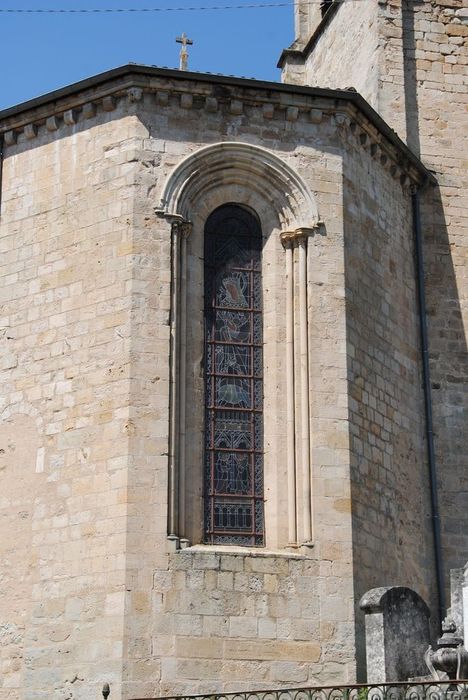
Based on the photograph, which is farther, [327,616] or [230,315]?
[230,315]

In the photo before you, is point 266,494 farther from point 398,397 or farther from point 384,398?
point 398,397

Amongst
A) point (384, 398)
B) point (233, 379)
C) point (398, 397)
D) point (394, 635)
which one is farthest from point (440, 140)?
point (394, 635)

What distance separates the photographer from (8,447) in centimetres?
1543

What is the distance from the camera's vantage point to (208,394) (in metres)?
A: 15.4

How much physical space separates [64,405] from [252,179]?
3.81m

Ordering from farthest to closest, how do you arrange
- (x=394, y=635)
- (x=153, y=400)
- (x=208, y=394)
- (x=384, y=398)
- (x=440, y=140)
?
(x=440, y=140) < (x=384, y=398) < (x=208, y=394) < (x=153, y=400) < (x=394, y=635)

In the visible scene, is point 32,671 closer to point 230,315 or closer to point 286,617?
point 286,617

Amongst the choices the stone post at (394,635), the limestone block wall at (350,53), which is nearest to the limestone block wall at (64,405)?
the stone post at (394,635)

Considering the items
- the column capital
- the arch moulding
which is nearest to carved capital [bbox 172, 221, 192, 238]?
the arch moulding

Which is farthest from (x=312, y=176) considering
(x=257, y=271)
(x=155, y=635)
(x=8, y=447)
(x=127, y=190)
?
(x=155, y=635)

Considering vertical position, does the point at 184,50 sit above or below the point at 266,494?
above

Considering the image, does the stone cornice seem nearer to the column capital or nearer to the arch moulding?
the arch moulding

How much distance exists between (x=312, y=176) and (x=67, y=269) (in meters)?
3.36

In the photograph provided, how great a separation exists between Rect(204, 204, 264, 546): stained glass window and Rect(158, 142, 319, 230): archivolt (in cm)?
37
